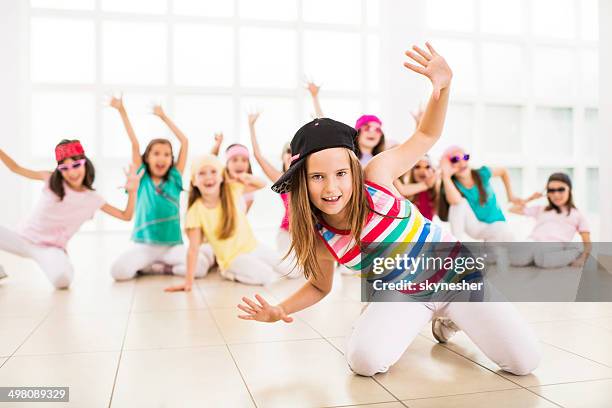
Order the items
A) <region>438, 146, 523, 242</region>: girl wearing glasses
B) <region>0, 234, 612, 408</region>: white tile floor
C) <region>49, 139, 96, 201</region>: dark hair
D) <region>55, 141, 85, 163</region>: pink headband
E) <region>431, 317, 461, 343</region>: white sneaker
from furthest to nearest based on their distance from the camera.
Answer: <region>438, 146, 523, 242</region>: girl wearing glasses < <region>49, 139, 96, 201</region>: dark hair < <region>55, 141, 85, 163</region>: pink headband < <region>431, 317, 461, 343</region>: white sneaker < <region>0, 234, 612, 408</region>: white tile floor

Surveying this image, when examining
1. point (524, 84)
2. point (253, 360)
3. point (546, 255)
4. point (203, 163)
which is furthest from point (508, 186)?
point (524, 84)

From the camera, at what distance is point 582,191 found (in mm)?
7945

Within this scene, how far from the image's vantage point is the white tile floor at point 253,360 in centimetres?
154

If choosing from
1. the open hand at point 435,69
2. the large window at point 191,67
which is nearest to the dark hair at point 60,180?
the open hand at point 435,69

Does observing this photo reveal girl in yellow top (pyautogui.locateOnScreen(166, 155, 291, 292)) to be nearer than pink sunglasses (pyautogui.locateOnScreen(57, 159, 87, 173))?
No

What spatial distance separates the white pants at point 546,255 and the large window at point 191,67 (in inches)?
174

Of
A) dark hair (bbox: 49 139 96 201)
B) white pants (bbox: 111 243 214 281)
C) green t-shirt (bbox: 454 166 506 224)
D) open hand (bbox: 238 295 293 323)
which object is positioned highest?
dark hair (bbox: 49 139 96 201)

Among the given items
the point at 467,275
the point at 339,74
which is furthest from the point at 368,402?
the point at 339,74

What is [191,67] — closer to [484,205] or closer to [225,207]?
[225,207]

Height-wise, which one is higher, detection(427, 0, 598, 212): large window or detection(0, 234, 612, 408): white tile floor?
detection(427, 0, 598, 212): large window

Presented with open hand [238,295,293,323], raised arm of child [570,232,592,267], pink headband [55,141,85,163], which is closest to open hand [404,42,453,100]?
open hand [238,295,293,323]

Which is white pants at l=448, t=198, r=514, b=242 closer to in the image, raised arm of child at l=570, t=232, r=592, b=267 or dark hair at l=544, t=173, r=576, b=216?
dark hair at l=544, t=173, r=576, b=216

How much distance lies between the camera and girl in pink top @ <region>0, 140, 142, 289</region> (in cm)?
327

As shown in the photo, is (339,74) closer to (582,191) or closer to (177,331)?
(582,191)
